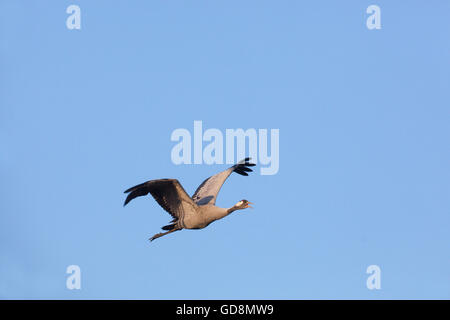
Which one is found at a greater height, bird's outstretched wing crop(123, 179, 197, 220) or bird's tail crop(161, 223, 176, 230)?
bird's outstretched wing crop(123, 179, 197, 220)

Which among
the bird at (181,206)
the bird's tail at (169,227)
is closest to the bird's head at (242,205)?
the bird at (181,206)

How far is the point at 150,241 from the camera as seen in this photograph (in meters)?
35.5

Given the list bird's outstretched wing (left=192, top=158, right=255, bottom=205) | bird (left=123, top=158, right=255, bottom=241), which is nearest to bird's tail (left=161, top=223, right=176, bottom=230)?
bird (left=123, top=158, right=255, bottom=241)

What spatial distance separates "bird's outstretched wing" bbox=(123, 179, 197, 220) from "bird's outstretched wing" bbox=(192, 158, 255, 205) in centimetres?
110

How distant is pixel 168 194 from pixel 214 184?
2972 millimetres

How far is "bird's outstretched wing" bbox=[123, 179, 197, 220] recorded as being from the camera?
34.1 metres

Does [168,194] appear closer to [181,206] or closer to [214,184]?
[181,206]

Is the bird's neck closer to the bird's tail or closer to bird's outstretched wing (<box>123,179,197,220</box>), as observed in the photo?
bird's outstretched wing (<box>123,179,197,220</box>)

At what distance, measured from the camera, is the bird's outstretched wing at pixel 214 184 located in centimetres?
3669

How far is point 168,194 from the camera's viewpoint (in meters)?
35.1

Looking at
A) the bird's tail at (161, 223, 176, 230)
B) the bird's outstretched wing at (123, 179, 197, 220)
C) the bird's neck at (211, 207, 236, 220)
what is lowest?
the bird's tail at (161, 223, 176, 230)
